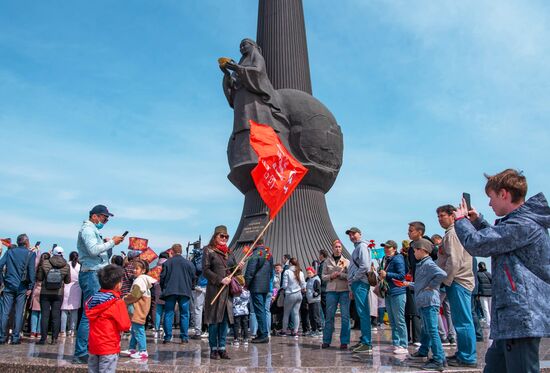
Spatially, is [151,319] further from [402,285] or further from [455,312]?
[455,312]

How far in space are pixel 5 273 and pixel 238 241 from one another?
8929 mm

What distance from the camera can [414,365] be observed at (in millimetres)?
5477

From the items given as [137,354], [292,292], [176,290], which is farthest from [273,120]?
[137,354]

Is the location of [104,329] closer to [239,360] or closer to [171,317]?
[239,360]

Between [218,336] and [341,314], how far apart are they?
76.8 inches

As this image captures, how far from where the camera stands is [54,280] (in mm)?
7684

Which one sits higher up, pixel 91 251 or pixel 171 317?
pixel 91 251

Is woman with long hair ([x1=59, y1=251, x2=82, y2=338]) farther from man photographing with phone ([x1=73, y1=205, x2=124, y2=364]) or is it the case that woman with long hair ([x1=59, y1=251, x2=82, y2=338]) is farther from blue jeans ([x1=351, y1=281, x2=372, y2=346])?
blue jeans ([x1=351, y1=281, x2=372, y2=346])

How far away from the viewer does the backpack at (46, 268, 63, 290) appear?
25.2 feet

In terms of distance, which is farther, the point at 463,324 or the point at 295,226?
the point at 295,226

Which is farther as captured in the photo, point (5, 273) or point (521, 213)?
point (5, 273)

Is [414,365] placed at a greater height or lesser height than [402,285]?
lesser

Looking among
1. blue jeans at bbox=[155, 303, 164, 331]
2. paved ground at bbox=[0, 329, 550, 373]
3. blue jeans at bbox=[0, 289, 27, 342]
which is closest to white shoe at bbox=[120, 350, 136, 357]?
paved ground at bbox=[0, 329, 550, 373]

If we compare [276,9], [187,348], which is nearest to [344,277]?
[187,348]
